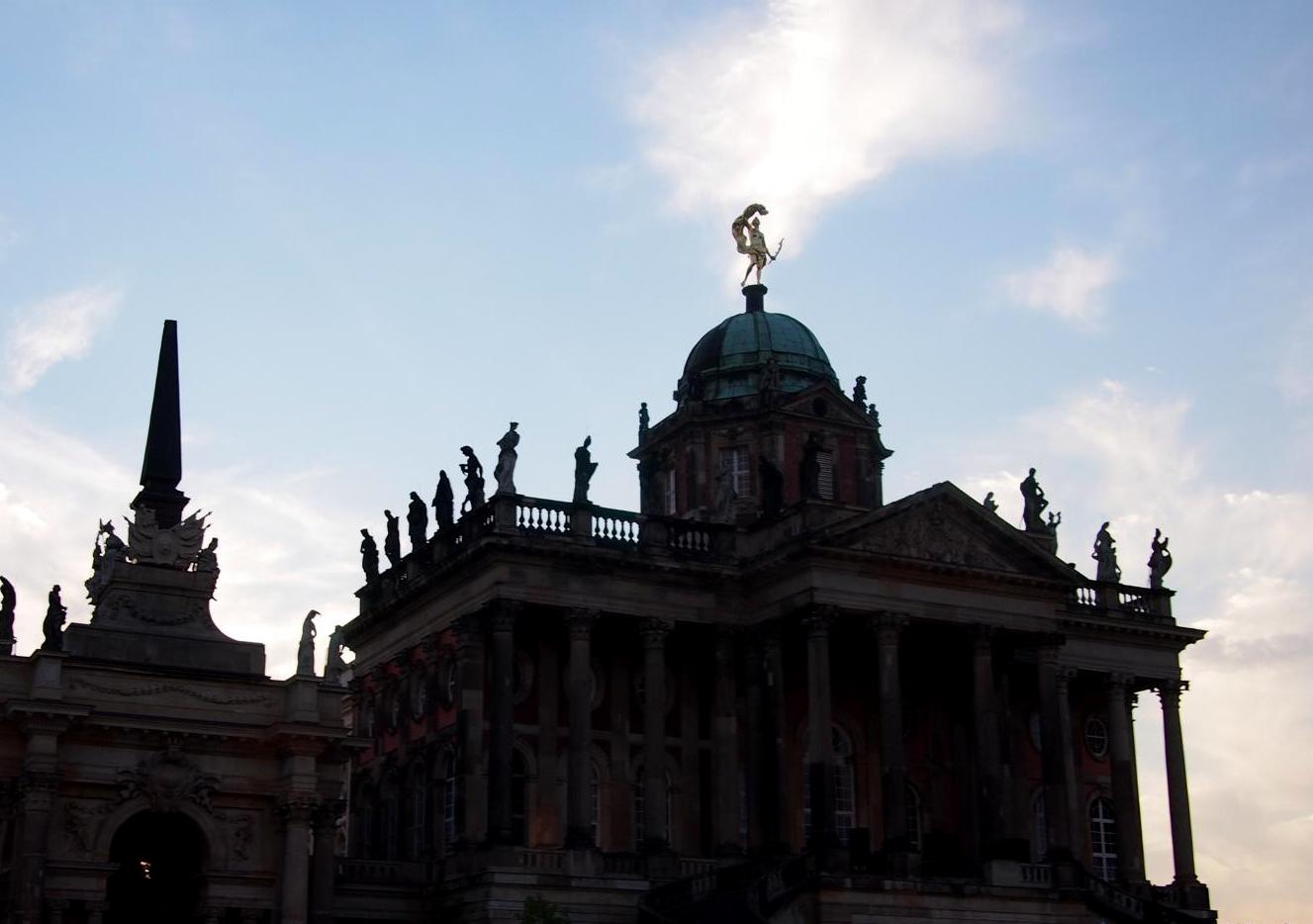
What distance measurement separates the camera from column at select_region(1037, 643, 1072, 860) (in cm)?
5397

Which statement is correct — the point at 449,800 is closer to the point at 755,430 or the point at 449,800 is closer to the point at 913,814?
the point at 913,814

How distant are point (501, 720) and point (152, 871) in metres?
9.16

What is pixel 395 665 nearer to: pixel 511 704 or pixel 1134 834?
pixel 511 704

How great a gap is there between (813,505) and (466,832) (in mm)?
12623

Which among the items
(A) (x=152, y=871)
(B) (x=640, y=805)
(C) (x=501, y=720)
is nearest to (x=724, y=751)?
(B) (x=640, y=805)

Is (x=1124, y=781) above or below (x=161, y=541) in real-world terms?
below

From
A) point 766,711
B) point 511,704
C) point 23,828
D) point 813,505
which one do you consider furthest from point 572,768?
point 23,828

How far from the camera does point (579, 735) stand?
50656 mm

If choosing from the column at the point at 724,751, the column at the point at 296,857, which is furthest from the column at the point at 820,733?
the column at the point at 296,857

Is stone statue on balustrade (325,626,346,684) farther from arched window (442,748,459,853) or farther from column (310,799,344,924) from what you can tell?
arched window (442,748,459,853)

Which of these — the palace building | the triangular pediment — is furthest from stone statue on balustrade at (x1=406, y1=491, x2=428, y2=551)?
the triangular pediment

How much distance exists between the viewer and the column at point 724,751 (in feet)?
171

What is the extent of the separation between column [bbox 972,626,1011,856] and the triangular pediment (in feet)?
6.84

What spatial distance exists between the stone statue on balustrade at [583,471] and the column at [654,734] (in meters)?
3.83
